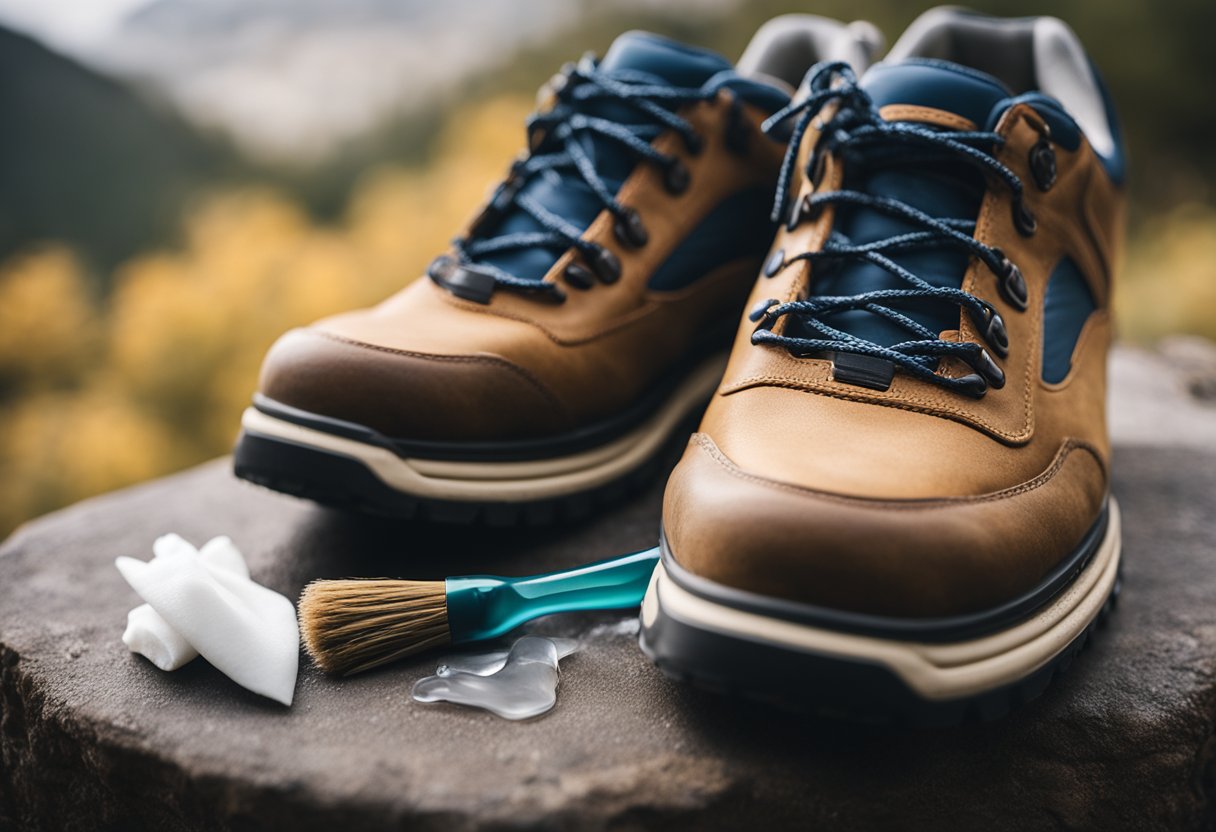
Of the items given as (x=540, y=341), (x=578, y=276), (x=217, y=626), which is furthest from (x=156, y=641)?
(x=578, y=276)

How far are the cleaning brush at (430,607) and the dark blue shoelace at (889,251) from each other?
0.95ft

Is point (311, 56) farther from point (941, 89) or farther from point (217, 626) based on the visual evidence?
point (217, 626)

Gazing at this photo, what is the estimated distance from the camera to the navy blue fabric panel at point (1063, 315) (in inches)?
41.8

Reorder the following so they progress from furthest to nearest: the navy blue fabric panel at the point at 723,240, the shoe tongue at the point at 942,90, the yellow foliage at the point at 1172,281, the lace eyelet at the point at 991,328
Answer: the yellow foliage at the point at 1172,281
the navy blue fabric panel at the point at 723,240
the shoe tongue at the point at 942,90
the lace eyelet at the point at 991,328

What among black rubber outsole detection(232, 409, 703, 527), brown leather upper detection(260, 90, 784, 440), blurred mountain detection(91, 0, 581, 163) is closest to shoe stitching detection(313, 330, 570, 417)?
brown leather upper detection(260, 90, 784, 440)

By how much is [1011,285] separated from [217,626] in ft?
2.89

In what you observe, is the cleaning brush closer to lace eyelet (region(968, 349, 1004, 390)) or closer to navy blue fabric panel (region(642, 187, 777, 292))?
lace eyelet (region(968, 349, 1004, 390))

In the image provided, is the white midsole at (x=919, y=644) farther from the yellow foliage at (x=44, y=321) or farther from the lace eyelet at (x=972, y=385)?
the yellow foliage at (x=44, y=321)

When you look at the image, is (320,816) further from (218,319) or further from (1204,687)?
(218,319)

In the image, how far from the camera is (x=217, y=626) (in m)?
0.89

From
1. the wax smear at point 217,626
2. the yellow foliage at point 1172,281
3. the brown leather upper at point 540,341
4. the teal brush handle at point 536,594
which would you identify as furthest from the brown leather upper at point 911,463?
the yellow foliage at point 1172,281

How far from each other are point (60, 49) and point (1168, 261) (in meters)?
3.63

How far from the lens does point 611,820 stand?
0.75 meters

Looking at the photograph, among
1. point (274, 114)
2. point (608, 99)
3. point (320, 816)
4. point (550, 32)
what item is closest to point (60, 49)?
point (274, 114)
